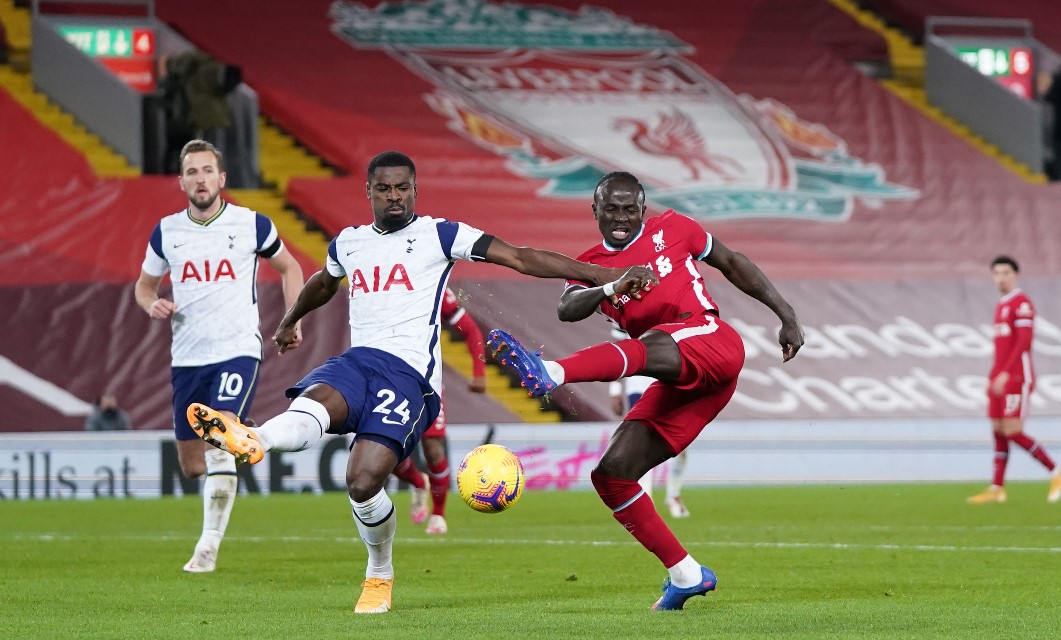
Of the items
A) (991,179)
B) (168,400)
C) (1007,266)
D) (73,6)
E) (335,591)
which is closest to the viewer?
(335,591)

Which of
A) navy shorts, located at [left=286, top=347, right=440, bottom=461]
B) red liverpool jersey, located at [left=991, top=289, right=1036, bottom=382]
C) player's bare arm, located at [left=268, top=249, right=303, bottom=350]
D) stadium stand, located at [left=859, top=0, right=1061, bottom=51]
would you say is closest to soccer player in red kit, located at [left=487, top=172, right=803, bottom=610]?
navy shorts, located at [left=286, top=347, right=440, bottom=461]

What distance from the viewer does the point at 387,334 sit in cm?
714

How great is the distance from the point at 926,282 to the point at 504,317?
21.6 ft

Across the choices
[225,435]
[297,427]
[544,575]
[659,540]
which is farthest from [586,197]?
[225,435]

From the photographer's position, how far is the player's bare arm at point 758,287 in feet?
24.3

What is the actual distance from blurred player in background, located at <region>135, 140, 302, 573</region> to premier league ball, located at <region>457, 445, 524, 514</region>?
2.65m

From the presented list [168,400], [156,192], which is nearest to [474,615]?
[168,400]

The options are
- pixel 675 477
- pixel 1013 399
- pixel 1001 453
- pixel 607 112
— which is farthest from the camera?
pixel 607 112

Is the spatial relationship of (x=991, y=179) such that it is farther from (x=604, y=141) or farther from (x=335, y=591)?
(x=335, y=591)

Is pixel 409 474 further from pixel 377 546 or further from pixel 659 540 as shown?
pixel 659 540

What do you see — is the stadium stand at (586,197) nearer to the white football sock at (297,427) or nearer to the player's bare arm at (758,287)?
the player's bare arm at (758,287)

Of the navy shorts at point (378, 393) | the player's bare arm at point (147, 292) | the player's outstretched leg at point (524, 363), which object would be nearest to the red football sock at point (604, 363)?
the player's outstretched leg at point (524, 363)

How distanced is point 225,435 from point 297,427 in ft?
1.35

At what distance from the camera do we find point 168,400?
19.4 m
